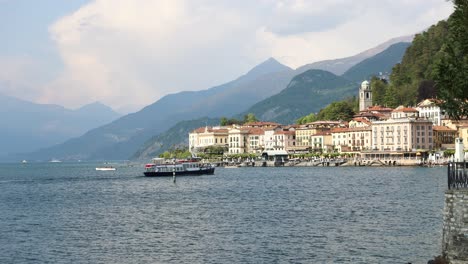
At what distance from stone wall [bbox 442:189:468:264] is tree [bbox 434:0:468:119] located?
7.31 m

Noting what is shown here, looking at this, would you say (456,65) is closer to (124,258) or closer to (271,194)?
(124,258)

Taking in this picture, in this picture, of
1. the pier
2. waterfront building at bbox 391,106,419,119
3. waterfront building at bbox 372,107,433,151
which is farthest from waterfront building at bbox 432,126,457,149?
the pier

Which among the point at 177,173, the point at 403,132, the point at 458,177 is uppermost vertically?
the point at 403,132

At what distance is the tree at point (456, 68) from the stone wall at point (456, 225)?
7310mm

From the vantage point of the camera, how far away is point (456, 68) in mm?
33438

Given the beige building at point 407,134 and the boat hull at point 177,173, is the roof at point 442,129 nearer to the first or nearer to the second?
the beige building at point 407,134

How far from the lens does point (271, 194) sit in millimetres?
80125

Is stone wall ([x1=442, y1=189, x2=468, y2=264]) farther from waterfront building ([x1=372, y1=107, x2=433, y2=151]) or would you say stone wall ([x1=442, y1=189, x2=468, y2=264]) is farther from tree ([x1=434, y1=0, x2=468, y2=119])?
waterfront building ([x1=372, y1=107, x2=433, y2=151])

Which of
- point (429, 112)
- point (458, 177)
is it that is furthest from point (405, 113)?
point (458, 177)

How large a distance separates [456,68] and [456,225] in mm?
8836

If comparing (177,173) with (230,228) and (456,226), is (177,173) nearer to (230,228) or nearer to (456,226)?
(230,228)

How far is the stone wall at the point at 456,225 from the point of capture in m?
27.2

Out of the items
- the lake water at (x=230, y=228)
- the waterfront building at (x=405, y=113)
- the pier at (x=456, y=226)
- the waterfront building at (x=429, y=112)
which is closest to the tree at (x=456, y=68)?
the pier at (x=456, y=226)

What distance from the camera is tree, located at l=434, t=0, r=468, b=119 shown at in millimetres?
33250
